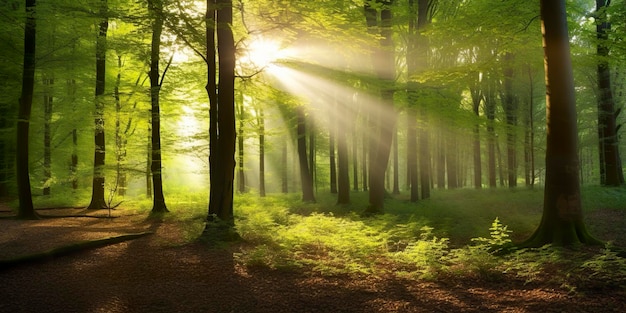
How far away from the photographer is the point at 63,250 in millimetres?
7922

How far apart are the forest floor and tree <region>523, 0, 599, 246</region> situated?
2726mm

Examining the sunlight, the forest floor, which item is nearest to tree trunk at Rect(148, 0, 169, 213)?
the sunlight

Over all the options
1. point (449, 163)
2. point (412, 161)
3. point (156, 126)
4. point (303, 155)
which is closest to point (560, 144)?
point (412, 161)

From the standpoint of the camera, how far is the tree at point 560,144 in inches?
322

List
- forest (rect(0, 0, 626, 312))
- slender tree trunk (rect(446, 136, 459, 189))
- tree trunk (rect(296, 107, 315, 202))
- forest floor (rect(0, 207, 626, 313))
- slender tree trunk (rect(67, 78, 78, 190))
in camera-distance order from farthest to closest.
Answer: slender tree trunk (rect(446, 136, 459, 189)), slender tree trunk (rect(67, 78, 78, 190)), tree trunk (rect(296, 107, 315, 202)), forest (rect(0, 0, 626, 312)), forest floor (rect(0, 207, 626, 313))

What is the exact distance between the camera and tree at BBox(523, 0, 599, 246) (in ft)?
26.9

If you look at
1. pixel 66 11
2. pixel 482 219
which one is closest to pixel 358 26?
pixel 482 219

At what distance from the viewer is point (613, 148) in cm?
1795

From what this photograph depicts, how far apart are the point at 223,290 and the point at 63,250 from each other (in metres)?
4.21

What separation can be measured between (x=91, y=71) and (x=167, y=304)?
61.3 feet

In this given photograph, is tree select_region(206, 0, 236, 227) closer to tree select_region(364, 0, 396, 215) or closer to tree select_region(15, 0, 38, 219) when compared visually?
tree select_region(364, 0, 396, 215)

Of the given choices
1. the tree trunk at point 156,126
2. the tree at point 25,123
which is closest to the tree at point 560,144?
the tree trunk at point 156,126

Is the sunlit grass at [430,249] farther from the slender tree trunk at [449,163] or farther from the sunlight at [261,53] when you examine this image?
the slender tree trunk at [449,163]

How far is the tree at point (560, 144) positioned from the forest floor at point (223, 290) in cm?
273
